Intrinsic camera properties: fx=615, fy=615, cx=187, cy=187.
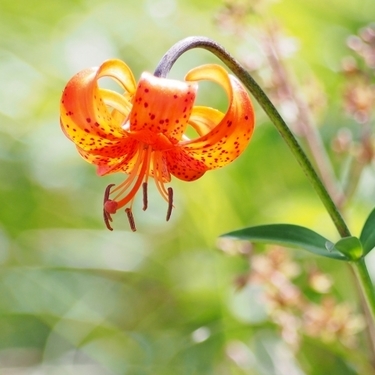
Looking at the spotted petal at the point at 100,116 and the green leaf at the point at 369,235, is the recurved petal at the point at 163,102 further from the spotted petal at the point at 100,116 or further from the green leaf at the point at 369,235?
the green leaf at the point at 369,235

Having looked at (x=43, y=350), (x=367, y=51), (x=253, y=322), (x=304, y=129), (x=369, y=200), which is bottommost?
(x=43, y=350)

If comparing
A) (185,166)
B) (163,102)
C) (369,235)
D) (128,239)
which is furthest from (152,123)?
(128,239)

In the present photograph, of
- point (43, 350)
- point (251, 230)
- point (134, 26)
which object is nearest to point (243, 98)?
point (251, 230)

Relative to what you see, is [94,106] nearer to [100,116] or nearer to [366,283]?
[100,116]

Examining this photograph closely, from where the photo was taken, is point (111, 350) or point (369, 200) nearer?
point (369, 200)

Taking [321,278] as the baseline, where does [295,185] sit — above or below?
below

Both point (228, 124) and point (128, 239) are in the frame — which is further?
point (128, 239)

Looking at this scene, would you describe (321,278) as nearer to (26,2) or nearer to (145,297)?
(145,297)

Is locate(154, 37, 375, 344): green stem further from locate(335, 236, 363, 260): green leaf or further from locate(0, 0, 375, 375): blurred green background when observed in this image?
locate(0, 0, 375, 375): blurred green background
